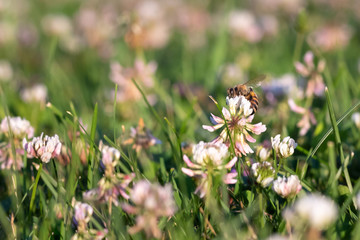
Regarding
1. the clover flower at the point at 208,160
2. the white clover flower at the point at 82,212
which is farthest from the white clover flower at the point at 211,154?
the white clover flower at the point at 82,212

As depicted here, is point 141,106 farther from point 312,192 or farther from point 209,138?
point 312,192

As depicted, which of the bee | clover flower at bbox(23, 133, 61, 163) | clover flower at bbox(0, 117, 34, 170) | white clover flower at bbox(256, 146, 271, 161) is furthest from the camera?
the bee

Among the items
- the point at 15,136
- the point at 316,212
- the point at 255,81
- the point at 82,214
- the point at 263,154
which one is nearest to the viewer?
the point at 316,212

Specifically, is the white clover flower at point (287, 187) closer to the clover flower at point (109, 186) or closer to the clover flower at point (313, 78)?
the clover flower at point (109, 186)

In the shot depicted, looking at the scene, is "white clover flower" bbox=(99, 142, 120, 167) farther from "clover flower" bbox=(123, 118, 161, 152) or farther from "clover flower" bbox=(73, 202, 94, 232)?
"clover flower" bbox=(123, 118, 161, 152)

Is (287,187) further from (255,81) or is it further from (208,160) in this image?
(255,81)

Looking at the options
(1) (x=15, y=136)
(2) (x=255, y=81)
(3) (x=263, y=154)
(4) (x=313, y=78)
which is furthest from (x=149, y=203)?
(4) (x=313, y=78)

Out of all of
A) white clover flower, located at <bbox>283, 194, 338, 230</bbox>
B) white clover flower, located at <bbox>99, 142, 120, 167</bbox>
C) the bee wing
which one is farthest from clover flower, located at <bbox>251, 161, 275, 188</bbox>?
the bee wing

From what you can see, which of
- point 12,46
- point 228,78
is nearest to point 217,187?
point 228,78
